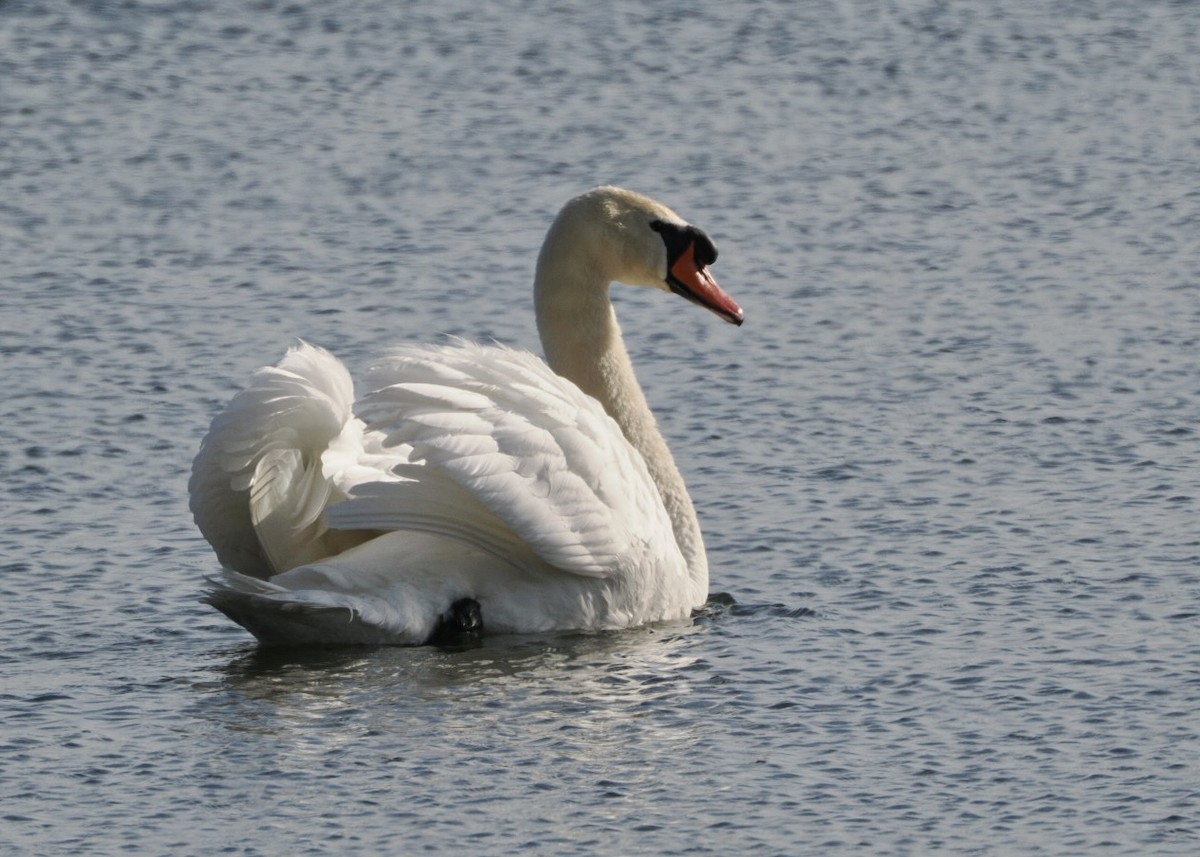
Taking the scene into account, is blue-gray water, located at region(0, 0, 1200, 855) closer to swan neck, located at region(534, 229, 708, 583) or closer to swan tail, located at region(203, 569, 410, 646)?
swan tail, located at region(203, 569, 410, 646)

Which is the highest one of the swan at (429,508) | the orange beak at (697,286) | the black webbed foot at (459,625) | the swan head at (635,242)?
the swan head at (635,242)

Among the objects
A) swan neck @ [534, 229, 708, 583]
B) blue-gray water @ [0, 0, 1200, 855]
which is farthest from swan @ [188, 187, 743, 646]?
swan neck @ [534, 229, 708, 583]

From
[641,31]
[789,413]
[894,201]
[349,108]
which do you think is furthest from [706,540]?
[641,31]

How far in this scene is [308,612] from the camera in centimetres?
843

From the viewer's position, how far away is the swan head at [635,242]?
31.9ft

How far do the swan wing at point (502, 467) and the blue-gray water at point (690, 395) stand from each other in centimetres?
41

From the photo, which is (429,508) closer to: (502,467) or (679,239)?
(502,467)

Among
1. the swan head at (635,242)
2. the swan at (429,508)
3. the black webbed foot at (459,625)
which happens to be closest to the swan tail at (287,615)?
the swan at (429,508)

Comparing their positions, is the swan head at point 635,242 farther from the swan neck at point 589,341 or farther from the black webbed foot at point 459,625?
the black webbed foot at point 459,625

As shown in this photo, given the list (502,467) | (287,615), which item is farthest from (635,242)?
(287,615)

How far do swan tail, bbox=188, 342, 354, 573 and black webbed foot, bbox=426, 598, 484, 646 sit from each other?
21.6 inches

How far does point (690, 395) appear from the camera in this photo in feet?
38.1

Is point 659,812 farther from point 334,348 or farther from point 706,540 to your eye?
point 334,348

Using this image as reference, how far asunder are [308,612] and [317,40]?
10618 millimetres
